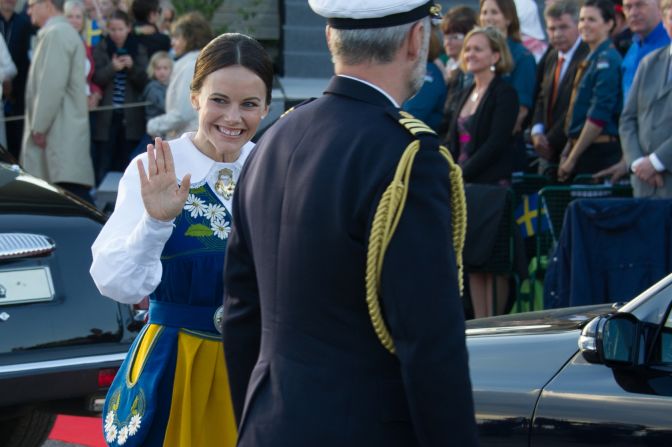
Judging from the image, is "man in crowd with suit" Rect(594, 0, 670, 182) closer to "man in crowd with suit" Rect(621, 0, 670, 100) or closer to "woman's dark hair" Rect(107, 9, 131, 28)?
"man in crowd with suit" Rect(621, 0, 670, 100)

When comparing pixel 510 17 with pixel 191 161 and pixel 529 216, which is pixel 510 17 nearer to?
pixel 529 216

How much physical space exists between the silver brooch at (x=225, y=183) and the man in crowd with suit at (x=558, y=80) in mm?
5249

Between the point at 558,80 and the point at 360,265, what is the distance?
6.50 meters

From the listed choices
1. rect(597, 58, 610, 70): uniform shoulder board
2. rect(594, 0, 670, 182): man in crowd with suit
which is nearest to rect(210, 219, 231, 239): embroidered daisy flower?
rect(594, 0, 670, 182): man in crowd with suit

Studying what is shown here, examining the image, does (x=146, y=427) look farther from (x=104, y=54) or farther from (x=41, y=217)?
(x=104, y=54)

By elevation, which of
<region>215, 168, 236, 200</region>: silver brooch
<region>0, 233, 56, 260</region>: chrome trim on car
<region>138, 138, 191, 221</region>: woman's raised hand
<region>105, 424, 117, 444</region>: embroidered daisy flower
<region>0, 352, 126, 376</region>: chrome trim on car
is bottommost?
<region>0, 352, 126, 376</region>: chrome trim on car

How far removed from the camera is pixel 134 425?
3.37 m

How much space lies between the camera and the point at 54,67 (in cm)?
1025

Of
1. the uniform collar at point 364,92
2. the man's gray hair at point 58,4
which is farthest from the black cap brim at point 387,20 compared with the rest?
the man's gray hair at point 58,4

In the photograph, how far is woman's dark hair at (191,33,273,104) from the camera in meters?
3.60

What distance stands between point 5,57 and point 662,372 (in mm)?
8521

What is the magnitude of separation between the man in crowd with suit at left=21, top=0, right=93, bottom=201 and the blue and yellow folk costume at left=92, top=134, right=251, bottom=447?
706cm

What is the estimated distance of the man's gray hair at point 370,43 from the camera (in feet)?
8.28

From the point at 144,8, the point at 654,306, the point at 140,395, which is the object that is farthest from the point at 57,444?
the point at 144,8
